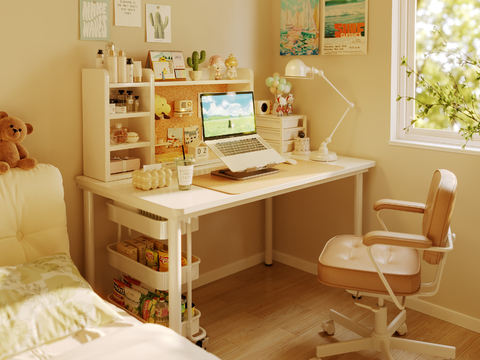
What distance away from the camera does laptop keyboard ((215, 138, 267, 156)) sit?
8.14 feet

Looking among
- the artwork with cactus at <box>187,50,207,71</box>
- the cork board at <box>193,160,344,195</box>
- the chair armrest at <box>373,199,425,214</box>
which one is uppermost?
the artwork with cactus at <box>187,50,207,71</box>

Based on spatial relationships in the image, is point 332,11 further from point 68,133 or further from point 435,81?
point 68,133

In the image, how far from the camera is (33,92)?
223cm

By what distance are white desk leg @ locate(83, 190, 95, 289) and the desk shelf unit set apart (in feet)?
0.39

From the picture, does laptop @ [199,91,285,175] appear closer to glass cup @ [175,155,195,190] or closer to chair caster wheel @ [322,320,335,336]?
glass cup @ [175,155,195,190]

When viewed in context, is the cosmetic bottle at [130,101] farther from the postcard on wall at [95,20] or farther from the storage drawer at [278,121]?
the storage drawer at [278,121]

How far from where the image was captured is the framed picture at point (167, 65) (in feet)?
8.26

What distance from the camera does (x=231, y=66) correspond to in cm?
279

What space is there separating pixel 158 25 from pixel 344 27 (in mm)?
1049

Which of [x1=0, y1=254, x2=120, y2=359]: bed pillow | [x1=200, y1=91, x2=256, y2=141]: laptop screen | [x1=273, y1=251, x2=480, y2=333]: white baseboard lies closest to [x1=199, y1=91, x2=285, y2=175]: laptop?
[x1=200, y1=91, x2=256, y2=141]: laptop screen

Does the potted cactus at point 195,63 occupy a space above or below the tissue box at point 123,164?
above

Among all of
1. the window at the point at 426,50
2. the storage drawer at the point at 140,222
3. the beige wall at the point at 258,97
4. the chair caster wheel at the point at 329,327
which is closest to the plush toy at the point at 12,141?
the beige wall at the point at 258,97

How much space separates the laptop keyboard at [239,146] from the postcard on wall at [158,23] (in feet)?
2.13

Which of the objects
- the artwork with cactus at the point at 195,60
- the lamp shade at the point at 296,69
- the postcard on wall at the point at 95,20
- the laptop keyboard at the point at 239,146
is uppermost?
the postcard on wall at the point at 95,20
